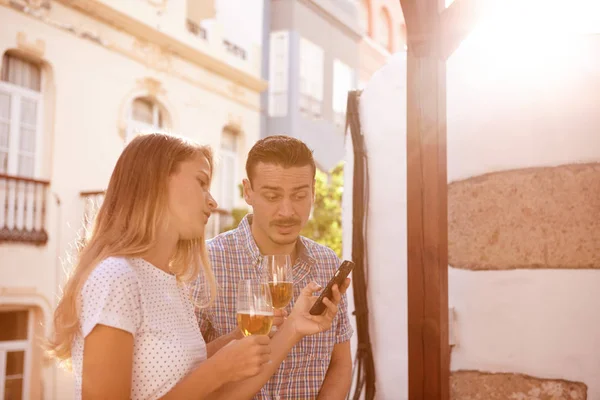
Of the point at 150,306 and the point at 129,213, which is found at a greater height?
the point at 129,213

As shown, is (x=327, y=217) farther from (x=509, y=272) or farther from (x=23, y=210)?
(x=509, y=272)

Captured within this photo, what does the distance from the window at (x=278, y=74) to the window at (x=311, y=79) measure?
46 cm

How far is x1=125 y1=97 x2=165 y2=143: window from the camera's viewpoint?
10.2 metres

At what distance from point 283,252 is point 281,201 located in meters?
0.21

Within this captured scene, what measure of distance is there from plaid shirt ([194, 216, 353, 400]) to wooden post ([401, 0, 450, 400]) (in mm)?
330

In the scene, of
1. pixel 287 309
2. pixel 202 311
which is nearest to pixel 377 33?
pixel 287 309

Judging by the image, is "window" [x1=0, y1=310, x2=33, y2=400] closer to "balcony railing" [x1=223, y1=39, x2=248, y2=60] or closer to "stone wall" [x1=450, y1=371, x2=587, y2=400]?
"balcony railing" [x1=223, y1=39, x2=248, y2=60]

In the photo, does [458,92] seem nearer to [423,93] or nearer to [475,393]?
[423,93]

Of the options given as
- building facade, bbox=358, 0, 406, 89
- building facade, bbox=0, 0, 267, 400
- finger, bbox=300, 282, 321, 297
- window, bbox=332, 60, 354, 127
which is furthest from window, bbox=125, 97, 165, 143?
finger, bbox=300, 282, 321, 297

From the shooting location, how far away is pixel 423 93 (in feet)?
9.16

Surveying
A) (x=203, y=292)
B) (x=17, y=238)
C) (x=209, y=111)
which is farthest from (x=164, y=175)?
(x=209, y=111)

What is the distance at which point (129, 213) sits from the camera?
1980 millimetres

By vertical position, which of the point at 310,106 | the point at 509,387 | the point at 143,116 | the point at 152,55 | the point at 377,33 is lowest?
the point at 509,387

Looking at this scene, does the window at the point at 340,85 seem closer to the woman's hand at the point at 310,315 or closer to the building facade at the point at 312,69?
the building facade at the point at 312,69
